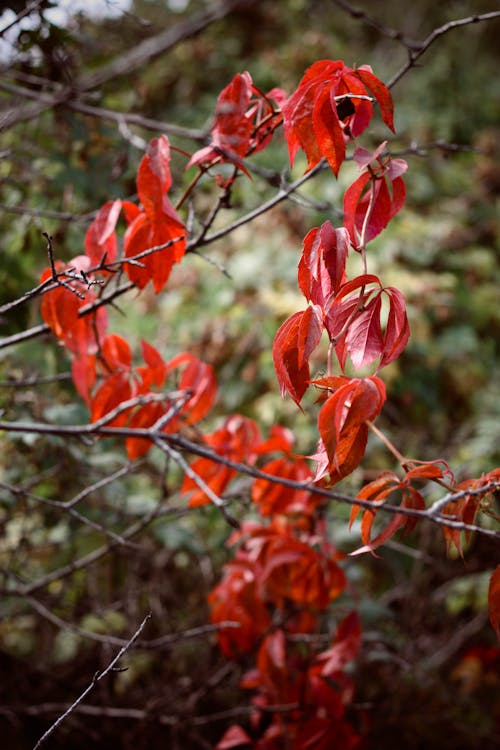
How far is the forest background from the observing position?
67.1 inches

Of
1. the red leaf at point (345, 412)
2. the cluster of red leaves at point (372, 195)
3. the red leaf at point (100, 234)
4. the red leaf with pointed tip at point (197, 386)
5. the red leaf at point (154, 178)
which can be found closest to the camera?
the red leaf at point (345, 412)

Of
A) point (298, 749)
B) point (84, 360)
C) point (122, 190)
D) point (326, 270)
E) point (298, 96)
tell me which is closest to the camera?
point (326, 270)

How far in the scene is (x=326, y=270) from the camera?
840mm

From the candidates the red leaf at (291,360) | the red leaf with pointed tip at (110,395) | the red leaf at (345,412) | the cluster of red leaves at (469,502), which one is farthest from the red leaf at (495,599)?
the red leaf with pointed tip at (110,395)

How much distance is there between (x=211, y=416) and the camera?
2807 millimetres

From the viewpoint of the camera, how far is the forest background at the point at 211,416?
171cm

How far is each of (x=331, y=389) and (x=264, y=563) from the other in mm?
731

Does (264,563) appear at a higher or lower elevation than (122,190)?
lower

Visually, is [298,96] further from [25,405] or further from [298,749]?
[298,749]

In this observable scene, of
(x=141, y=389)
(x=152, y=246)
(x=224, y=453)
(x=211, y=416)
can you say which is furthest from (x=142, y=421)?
(x=211, y=416)

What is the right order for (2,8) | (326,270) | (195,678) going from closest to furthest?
(326,270)
(2,8)
(195,678)

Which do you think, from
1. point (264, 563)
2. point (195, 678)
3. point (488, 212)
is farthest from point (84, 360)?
point (488, 212)

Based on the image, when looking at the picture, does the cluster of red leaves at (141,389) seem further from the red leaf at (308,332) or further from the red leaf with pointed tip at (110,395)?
the red leaf at (308,332)

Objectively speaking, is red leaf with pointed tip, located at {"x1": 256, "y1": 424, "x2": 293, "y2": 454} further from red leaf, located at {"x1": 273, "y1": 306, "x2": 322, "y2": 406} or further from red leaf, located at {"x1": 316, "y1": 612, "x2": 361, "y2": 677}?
red leaf, located at {"x1": 273, "y1": 306, "x2": 322, "y2": 406}
